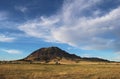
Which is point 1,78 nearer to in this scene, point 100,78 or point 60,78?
point 60,78

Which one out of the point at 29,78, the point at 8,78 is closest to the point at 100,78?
the point at 29,78

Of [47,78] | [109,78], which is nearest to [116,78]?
[109,78]

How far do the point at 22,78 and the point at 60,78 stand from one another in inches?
191

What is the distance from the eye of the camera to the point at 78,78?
33312 millimetres

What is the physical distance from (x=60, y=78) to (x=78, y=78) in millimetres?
2492

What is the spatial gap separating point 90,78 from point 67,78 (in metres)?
3.03

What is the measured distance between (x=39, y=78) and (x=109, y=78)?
926 centimetres

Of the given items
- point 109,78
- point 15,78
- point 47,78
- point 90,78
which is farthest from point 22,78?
point 109,78

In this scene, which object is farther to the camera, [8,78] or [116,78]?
[116,78]

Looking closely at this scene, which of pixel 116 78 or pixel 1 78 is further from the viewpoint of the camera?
pixel 116 78

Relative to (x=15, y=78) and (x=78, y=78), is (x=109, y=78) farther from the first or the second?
(x=15, y=78)

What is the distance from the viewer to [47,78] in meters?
32.5

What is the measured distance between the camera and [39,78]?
1271 inches

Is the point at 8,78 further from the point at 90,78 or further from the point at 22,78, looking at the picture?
the point at 90,78
